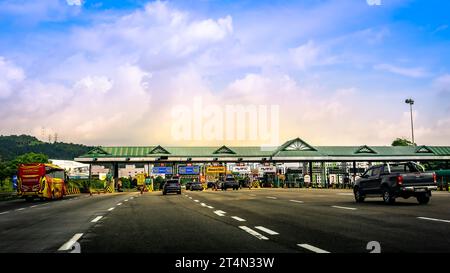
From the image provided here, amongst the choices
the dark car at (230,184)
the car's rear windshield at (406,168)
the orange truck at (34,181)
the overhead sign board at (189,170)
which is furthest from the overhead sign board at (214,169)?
the car's rear windshield at (406,168)

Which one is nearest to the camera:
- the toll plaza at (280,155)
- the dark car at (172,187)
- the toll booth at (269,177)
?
the dark car at (172,187)

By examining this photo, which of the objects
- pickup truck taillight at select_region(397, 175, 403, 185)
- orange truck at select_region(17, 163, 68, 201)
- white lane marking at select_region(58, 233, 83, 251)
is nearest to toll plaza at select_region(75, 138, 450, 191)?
orange truck at select_region(17, 163, 68, 201)

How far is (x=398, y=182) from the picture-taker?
18750mm

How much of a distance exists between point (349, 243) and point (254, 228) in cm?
315

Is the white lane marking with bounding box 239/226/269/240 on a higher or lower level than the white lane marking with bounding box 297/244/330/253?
lower

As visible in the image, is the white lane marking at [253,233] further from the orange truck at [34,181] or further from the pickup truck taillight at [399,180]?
the orange truck at [34,181]

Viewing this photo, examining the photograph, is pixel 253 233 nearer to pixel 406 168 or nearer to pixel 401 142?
pixel 406 168

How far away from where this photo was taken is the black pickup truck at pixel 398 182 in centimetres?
1872

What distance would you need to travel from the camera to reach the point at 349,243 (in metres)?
8.12

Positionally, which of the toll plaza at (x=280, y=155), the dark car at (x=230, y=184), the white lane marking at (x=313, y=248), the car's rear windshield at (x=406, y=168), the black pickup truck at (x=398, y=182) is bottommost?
the dark car at (x=230, y=184)

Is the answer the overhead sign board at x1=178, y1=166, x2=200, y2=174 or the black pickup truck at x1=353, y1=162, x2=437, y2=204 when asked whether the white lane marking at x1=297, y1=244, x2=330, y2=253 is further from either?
the overhead sign board at x1=178, y1=166, x2=200, y2=174

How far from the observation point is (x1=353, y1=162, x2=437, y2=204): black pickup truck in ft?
61.4
